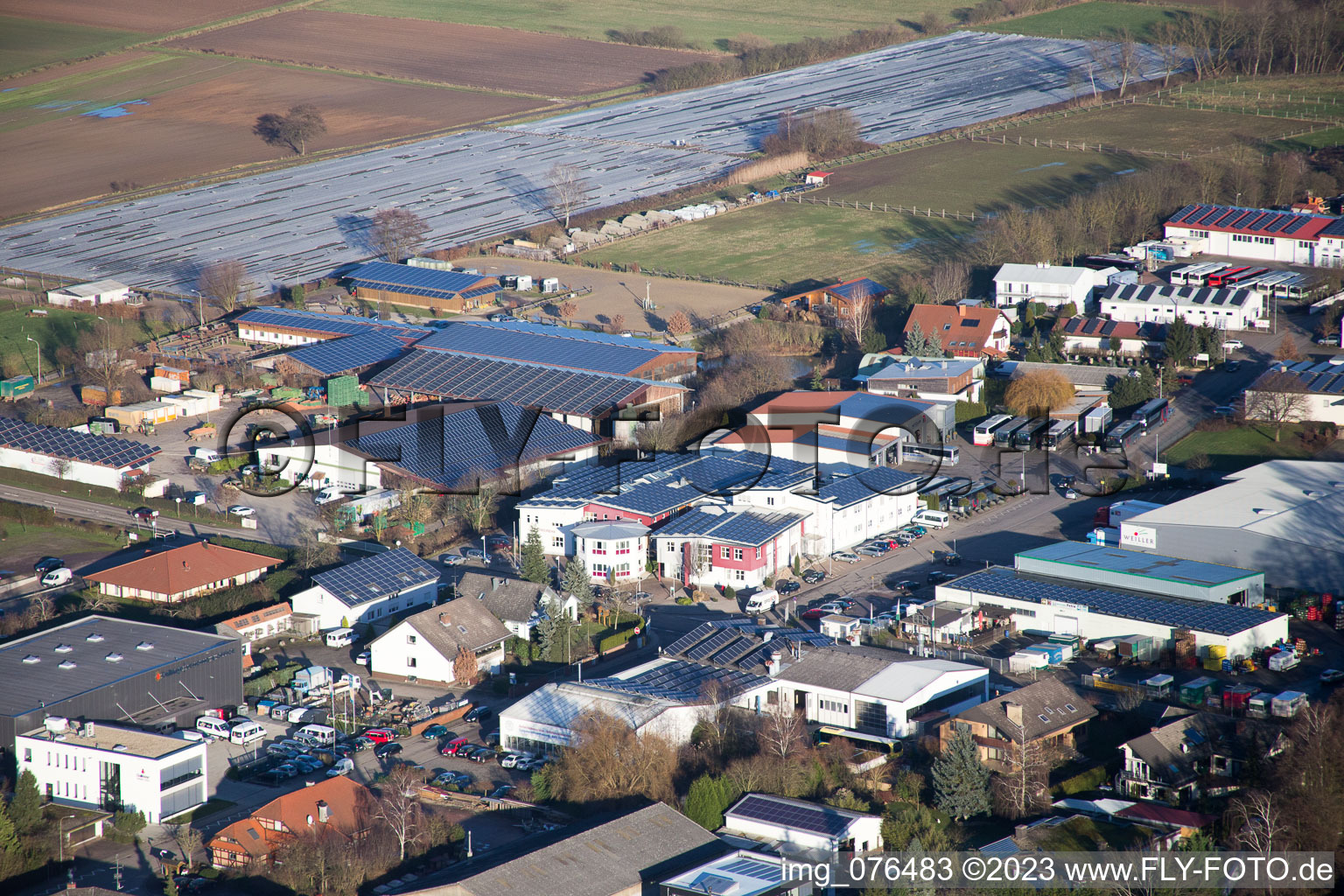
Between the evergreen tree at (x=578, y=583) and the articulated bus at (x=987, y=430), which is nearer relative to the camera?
the evergreen tree at (x=578, y=583)

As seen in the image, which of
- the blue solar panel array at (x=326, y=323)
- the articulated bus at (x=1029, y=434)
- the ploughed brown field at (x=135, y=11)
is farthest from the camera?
the ploughed brown field at (x=135, y=11)

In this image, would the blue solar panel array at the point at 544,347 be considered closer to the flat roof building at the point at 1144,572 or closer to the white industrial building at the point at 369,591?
the white industrial building at the point at 369,591

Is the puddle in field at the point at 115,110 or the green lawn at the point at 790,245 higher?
the puddle in field at the point at 115,110

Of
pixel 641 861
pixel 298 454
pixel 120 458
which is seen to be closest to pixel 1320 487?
pixel 641 861

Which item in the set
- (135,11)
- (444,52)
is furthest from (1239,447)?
(135,11)

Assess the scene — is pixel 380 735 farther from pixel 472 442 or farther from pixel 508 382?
pixel 508 382

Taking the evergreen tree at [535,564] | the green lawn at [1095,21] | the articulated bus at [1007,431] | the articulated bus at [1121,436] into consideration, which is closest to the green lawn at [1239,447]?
the articulated bus at [1121,436]
